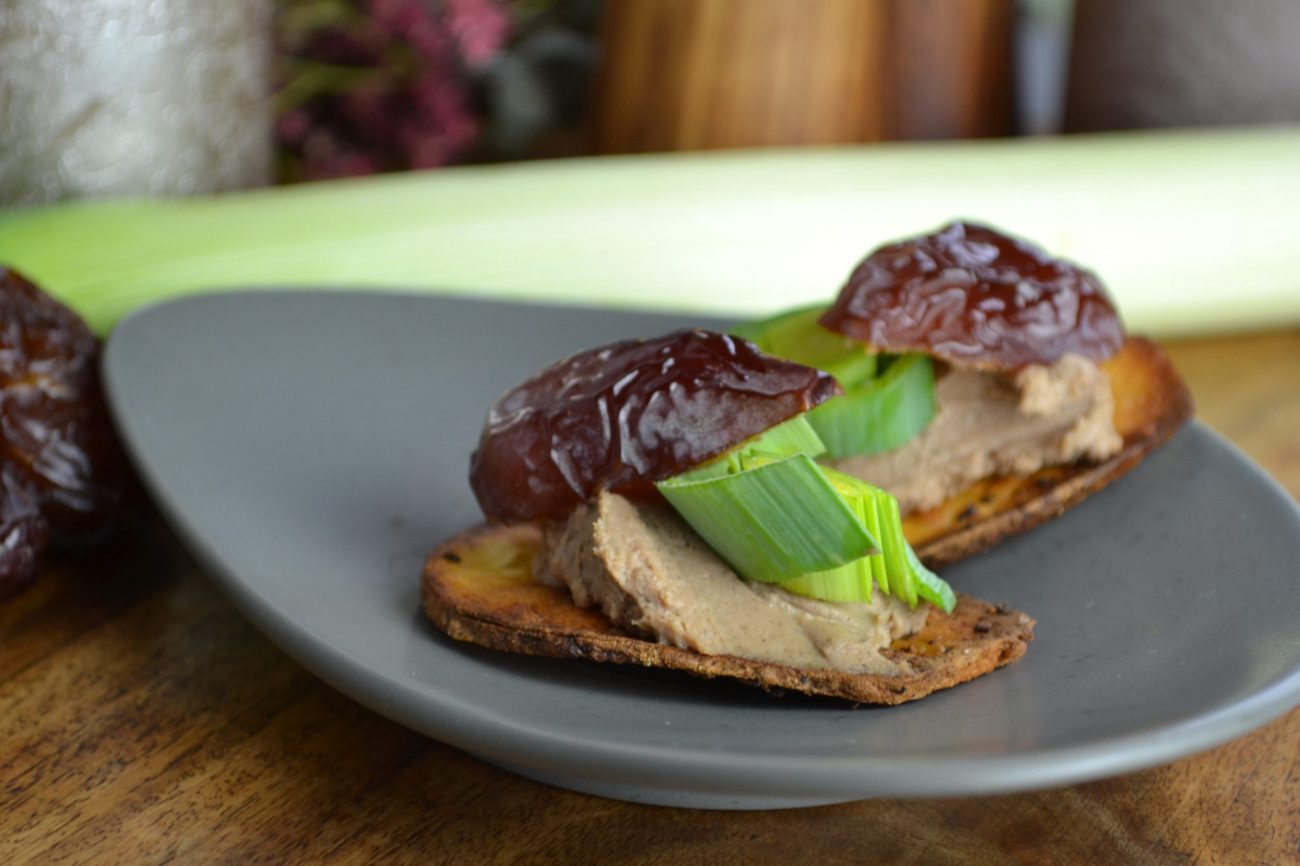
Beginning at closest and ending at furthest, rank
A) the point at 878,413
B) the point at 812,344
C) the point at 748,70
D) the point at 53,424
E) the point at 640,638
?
1. the point at 640,638
2. the point at 878,413
3. the point at 812,344
4. the point at 53,424
5. the point at 748,70

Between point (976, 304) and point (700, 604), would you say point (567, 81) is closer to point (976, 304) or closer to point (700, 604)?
point (976, 304)

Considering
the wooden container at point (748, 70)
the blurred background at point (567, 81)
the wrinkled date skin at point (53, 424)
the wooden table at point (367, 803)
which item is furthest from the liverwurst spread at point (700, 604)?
the wooden container at point (748, 70)

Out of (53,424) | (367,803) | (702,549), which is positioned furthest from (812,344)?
(53,424)

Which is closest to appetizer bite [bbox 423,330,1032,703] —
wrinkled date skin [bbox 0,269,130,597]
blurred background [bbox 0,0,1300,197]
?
wrinkled date skin [bbox 0,269,130,597]

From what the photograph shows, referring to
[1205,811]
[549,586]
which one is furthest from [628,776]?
[1205,811]

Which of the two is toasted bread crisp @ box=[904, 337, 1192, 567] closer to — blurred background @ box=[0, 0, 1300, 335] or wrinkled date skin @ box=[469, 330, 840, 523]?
wrinkled date skin @ box=[469, 330, 840, 523]
